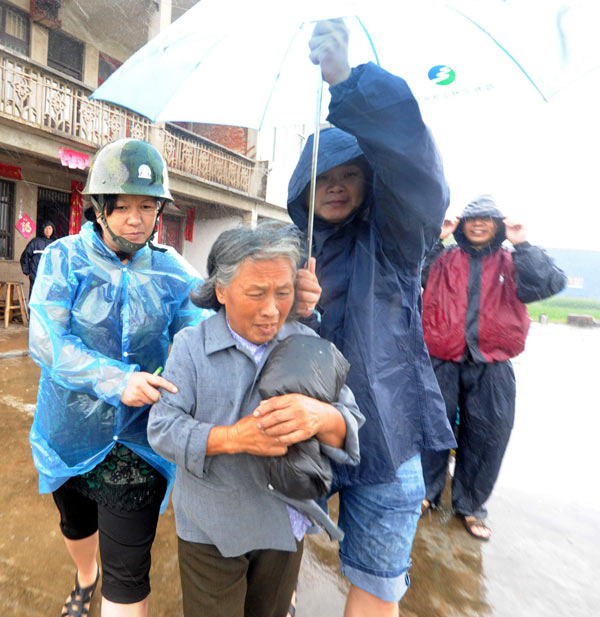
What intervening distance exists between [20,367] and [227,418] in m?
5.41

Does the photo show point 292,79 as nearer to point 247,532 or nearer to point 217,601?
point 247,532

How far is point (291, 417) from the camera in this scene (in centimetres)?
95

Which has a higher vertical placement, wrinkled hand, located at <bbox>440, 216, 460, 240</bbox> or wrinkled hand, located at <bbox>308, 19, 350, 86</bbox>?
wrinkled hand, located at <bbox>308, 19, 350, 86</bbox>

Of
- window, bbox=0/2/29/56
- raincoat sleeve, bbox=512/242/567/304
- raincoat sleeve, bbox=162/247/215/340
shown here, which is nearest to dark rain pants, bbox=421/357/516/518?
raincoat sleeve, bbox=512/242/567/304

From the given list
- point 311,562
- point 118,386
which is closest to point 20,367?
point 311,562

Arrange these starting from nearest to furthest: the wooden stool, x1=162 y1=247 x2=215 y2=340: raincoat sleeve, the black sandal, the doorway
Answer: x1=162 y1=247 x2=215 y2=340: raincoat sleeve, the black sandal, the wooden stool, the doorway

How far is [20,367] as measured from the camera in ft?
17.7

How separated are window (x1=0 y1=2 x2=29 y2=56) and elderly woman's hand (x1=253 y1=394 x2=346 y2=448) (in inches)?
411

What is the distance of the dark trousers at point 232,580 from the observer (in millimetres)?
1162

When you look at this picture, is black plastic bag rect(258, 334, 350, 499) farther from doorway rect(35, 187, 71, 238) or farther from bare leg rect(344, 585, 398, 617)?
doorway rect(35, 187, 71, 238)

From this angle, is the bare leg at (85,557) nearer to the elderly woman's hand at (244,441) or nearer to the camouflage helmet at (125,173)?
the elderly woman's hand at (244,441)

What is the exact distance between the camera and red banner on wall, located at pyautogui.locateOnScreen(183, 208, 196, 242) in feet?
40.1

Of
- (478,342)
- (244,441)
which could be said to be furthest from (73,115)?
(244,441)

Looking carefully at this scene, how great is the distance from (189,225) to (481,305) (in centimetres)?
1098
